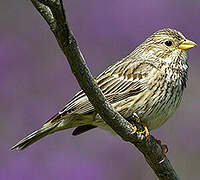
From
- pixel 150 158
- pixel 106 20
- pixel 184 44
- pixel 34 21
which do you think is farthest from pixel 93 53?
pixel 150 158

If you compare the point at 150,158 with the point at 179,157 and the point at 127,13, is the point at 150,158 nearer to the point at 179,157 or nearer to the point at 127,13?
the point at 179,157

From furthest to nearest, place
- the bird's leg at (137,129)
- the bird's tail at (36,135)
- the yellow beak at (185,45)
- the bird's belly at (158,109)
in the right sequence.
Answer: the yellow beak at (185,45) → the bird's tail at (36,135) → the bird's belly at (158,109) → the bird's leg at (137,129)

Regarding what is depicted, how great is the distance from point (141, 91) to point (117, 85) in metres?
0.22

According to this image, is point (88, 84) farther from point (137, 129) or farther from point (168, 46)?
point (168, 46)

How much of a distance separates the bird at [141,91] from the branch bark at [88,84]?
0.38 meters

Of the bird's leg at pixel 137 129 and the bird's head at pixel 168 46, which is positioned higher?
the bird's head at pixel 168 46

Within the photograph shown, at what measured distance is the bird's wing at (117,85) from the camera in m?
4.68

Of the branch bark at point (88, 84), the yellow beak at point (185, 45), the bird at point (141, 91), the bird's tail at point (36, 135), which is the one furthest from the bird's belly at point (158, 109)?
the bird's tail at point (36, 135)

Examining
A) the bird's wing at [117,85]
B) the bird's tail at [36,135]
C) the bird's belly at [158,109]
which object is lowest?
the bird's belly at [158,109]

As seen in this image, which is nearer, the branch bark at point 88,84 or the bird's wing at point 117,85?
the branch bark at point 88,84

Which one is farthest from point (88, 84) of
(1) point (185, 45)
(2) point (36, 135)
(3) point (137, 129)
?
(1) point (185, 45)

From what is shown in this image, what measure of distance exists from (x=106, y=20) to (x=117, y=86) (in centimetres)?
223

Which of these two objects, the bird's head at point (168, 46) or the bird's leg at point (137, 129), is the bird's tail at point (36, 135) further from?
the bird's head at point (168, 46)

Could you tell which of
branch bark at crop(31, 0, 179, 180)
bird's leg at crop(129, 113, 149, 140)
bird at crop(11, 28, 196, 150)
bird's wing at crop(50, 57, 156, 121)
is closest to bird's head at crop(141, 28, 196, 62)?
bird at crop(11, 28, 196, 150)
